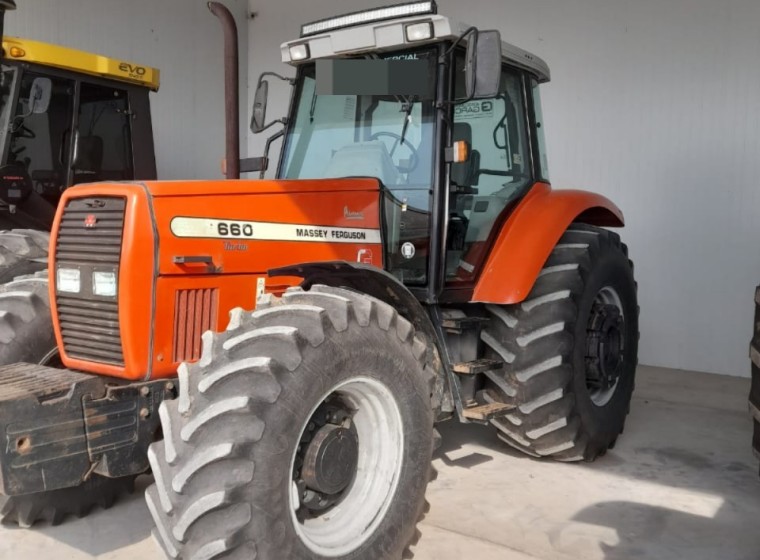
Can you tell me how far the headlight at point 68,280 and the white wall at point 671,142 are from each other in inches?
223

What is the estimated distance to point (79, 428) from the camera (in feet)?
8.43

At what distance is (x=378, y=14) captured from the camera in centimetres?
361

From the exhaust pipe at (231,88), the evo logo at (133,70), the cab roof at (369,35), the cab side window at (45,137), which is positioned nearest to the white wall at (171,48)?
the evo logo at (133,70)

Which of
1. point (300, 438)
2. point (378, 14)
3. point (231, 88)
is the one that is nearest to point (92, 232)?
point (300, 438)

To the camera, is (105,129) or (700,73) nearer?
(105,129)

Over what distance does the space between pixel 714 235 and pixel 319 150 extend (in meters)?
4.48

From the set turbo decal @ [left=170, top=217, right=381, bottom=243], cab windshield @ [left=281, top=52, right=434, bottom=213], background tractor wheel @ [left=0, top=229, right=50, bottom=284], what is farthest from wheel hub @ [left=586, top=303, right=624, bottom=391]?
background tractor wheel @ [left=0, top=229, right=50, bottom=284]

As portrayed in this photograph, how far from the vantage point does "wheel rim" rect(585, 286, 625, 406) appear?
4.30 meters

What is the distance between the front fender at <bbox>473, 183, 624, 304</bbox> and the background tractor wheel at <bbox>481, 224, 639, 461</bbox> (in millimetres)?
191

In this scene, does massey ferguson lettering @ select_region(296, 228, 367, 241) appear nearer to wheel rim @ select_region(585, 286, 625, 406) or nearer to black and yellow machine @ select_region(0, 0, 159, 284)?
wheel rim @ select_region(585, 286, 625, 406)

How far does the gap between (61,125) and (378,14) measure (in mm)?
3100

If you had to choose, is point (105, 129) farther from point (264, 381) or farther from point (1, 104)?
point (264, 381)

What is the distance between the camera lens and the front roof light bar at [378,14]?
11.5 ft

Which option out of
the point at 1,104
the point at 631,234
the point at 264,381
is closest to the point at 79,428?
the point at 264,381
